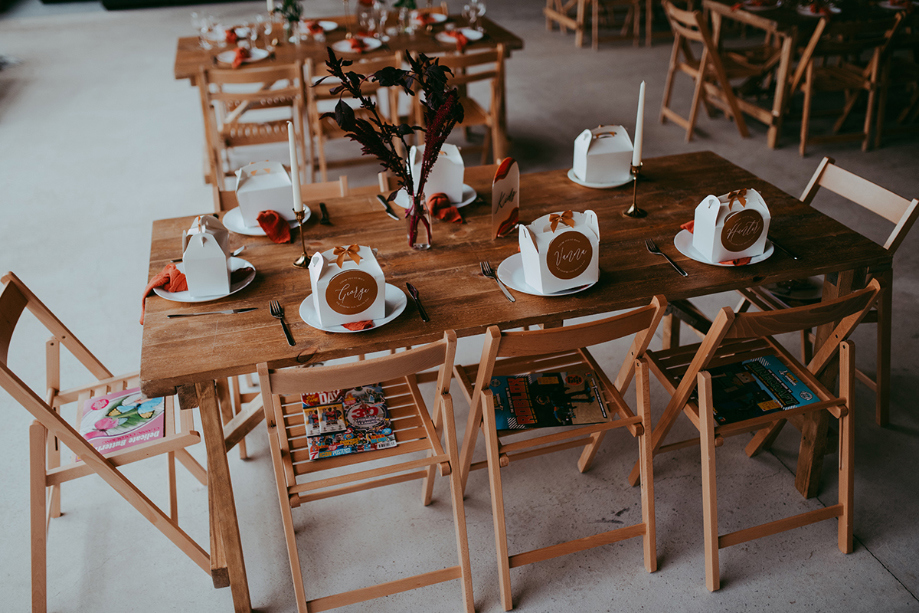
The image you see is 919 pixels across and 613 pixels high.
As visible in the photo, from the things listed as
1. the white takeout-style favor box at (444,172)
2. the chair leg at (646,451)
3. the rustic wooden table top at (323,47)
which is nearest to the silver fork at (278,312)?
the white takeout-style favor box at (444,172)

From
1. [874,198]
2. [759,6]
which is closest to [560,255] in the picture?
[874,198]

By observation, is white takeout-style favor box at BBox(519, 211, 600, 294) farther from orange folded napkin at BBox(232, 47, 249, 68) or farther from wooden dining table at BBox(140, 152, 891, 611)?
orange folded napkin at BBox(232, 47, 249, 68)

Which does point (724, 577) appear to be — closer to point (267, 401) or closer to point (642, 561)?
point (642, 561)

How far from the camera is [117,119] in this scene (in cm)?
590

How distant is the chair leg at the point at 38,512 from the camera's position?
180 cm

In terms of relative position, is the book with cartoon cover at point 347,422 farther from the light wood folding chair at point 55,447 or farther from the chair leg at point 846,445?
the chair leg at point 846,445

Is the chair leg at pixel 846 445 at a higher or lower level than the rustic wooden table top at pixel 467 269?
lower

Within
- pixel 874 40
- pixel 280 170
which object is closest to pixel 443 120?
pixel 280 170

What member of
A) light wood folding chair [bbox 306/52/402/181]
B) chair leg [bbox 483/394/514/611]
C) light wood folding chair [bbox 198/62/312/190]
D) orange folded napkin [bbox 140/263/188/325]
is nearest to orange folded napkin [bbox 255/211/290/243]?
orange folded napkin [bbox 140/263/188/325]

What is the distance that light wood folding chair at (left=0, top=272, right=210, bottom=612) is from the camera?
177 cm

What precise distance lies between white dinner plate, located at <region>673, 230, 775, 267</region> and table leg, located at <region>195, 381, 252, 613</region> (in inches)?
55.4

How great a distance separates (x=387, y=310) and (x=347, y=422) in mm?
361

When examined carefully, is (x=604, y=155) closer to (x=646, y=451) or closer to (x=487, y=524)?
(x=646, y=451)

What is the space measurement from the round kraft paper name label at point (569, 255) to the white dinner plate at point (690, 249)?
1.24 ft
